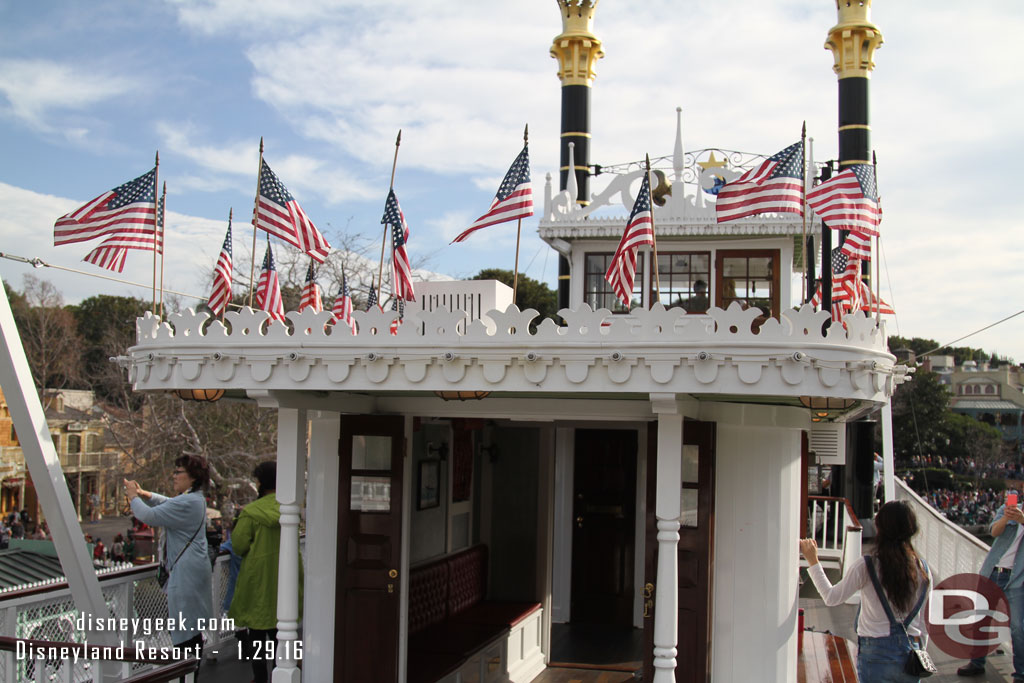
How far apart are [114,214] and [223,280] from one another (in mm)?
2235

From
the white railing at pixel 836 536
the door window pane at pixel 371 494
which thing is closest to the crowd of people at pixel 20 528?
the white railing at pixel 836 536

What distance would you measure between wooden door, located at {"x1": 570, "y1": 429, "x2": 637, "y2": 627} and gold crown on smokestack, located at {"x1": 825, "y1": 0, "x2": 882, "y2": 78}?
843 cm

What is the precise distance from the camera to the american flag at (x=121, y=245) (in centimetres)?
679

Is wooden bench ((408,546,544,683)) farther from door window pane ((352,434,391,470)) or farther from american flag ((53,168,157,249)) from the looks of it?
american flag ((53,168,157,249))

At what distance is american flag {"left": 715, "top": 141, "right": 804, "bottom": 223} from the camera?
6488 mm

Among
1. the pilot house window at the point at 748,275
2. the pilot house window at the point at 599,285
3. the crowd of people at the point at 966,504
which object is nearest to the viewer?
the pilot house window at the point at 748,275

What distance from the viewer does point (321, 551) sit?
20.7 ft

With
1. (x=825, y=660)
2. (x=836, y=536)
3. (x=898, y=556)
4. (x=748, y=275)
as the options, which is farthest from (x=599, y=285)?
(x=898, y=556)

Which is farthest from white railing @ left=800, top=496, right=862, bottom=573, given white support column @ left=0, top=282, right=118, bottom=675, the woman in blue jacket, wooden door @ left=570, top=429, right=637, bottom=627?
white support column @ left=0, top=282, right=118, bottom=675

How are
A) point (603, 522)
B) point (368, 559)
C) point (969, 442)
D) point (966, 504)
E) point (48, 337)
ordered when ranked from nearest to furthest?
point (368, 559)
point (603, 522)
point (48, 337)
point (966, 504)
point (969, 442)

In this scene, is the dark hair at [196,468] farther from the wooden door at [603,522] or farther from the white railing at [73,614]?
the wooden door at [603,522]

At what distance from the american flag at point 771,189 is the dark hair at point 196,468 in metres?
4.17

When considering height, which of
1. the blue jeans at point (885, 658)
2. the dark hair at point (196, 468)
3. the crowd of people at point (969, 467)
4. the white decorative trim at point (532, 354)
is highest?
the white decorative trim at point (532, 354)

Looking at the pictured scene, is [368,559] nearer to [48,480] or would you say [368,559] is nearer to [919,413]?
[48,480]
